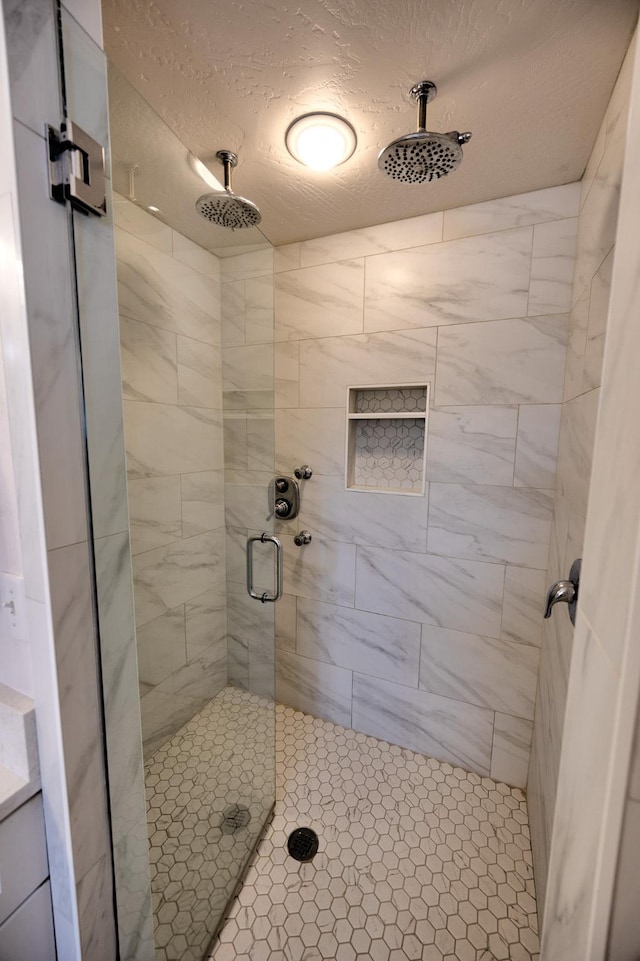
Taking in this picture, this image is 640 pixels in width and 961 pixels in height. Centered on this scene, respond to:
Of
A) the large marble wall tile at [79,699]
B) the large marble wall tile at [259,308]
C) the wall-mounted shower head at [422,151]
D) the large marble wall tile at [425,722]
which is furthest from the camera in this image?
the large marble wall tile at [259,308]

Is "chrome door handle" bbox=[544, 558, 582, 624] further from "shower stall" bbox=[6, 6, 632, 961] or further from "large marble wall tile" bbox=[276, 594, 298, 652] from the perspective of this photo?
"large marble wall tile" bbox=[276, 594, 298, 652]

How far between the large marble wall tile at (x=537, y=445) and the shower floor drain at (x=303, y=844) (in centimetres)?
156

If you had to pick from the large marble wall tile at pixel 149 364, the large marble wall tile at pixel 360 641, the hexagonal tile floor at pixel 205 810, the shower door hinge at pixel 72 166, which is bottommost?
the hexagonal tile floor at pixel 205 810

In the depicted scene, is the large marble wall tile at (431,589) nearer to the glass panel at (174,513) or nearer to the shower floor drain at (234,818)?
the glass panel at (174,513)

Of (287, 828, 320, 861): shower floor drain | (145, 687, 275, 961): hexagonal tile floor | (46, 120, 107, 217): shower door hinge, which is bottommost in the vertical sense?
(287, 828, 320, 861): shower floor drain

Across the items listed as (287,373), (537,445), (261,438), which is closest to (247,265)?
(287,373)

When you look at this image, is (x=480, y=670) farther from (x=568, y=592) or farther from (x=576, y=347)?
(x=576, y=347)

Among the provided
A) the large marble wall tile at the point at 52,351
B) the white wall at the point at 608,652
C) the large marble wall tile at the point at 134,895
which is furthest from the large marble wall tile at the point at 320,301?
the large marble wall tile at the point at 134,895

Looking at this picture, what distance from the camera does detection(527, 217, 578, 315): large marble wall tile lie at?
1312 millimetres

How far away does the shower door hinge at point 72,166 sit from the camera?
1.96 ft

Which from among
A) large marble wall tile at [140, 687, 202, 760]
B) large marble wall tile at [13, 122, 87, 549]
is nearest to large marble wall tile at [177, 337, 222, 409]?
large marble wall tile at [13, 122, 87, 549]

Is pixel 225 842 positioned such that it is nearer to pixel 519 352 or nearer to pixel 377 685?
pixel 377 685

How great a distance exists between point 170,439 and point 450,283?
1.37 m

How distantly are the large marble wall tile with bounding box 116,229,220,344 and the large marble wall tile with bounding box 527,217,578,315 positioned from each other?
1366mm
